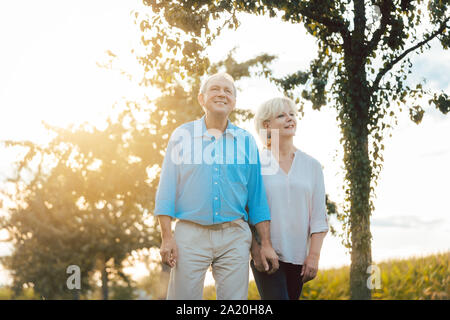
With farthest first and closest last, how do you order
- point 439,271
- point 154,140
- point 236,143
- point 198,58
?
point 154,140, point 439,271, point 198,58, point 236,143

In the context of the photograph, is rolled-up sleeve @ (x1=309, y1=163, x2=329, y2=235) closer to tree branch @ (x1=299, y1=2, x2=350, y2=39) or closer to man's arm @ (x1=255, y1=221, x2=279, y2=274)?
man's arm @ (x1=255, y1=221, x2=279, y2=274)

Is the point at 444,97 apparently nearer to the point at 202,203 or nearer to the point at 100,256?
the point at 202,203

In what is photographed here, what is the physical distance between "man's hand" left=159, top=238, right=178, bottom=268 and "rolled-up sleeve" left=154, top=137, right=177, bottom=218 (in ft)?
0.73

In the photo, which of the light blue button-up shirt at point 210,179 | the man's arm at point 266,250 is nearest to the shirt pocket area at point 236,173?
the light blue button-up shirt at point 210,179

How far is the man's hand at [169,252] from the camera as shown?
11.2 ft

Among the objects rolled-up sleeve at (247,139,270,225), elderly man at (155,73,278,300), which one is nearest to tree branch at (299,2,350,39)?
elderly man at (155,73,278,300)

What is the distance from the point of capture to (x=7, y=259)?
2125cm

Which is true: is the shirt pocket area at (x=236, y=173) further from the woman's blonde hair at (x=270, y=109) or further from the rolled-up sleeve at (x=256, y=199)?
the woman's blonde hair at (x=270, y=109)

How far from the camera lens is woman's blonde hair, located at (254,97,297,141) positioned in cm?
409

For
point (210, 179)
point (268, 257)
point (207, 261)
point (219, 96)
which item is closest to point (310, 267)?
point (268, 257)

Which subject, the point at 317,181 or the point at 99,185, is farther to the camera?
the point at 99,185

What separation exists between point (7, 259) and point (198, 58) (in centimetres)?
1809

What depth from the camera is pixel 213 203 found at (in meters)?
3.56

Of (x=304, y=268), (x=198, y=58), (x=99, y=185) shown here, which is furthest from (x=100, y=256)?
(x=304, y=268)
